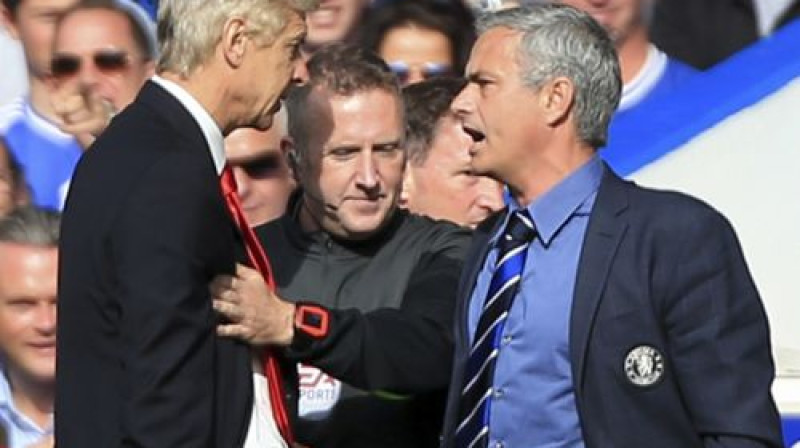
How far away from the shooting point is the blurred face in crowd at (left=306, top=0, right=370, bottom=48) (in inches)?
205

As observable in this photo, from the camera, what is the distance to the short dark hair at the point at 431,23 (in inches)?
203

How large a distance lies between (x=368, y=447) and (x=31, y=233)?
145cm

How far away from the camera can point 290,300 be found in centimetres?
391

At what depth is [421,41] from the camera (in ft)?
16.9

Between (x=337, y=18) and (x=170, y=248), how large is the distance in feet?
6.80

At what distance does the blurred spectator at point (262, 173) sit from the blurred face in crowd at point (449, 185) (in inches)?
15.1

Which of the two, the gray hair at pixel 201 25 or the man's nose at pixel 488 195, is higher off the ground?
the gray hair at pixel 201 25

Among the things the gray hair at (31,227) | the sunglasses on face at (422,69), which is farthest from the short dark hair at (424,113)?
the gray hair at (31,227)

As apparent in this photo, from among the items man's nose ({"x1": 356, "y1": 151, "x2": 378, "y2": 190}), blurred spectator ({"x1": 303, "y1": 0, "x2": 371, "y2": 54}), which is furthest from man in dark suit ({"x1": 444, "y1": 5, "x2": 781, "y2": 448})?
blurred spectator ({"x1": 303, "y1": 0, "x2": 371, "y2": 54})

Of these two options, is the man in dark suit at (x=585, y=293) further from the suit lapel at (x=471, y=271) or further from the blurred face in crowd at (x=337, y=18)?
the blurred face in crowd at (x=337, y=18)

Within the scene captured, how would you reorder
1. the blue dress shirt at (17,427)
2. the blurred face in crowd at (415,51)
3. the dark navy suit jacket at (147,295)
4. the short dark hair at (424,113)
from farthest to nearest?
1. the blurred face in crowd at (415,51)
2. the blue dress shirt at (17,427)
3. the short dark hair at (424,113)
4. the dark navy suit jacket at (147,295)

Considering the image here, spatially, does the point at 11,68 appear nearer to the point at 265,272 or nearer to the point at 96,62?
the point at 96,62

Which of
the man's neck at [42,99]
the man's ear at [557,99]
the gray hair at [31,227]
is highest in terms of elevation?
the man's ear at [557,99]

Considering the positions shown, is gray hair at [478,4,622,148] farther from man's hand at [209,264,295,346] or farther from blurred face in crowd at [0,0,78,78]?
blurred face in crowd at [0,0,78,78]
